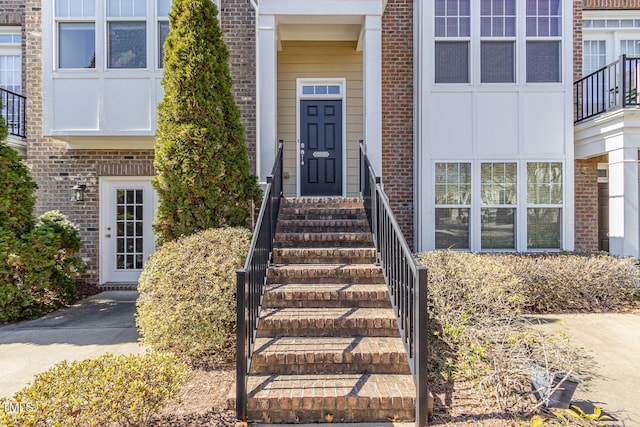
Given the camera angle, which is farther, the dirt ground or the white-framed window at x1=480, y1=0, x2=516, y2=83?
the white-framed window at x1=480, y1=0, x2=516, y2=83

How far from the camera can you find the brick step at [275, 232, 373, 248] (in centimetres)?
521

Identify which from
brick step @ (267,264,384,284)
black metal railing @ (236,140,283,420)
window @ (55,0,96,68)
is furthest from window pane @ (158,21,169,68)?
brick step @ (267,264,384,284)

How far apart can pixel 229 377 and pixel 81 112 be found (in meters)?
5.90

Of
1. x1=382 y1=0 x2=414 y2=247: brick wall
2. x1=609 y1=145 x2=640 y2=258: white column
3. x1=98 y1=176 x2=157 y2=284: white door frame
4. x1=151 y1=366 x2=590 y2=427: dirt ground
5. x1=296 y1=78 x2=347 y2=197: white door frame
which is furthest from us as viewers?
x1=296 y1=78 x2=347 y2=197: white door frame

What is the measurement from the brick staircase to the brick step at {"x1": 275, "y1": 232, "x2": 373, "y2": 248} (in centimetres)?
1

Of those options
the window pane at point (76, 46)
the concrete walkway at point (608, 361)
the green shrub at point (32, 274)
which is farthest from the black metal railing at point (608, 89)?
the green shrub at point (32, 274)

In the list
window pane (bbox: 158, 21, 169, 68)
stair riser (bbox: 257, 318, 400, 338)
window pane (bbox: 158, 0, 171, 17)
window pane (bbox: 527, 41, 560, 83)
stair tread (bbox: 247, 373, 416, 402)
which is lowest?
stair tread (bbox: 247, 373, 416, 402)

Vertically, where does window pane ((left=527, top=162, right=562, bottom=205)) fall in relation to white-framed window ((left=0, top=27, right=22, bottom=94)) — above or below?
below

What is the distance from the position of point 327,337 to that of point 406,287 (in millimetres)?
980

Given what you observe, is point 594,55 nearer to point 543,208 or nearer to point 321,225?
point 543,208

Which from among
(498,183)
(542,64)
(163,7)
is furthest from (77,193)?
(542,64)

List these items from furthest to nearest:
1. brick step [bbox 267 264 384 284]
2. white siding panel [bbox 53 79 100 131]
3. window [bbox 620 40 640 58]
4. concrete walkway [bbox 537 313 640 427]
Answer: window [bbox 620 40 640 58] < white siding panel [bbox 53 79 100 131] < brick step [bbox 267 264 384 284] < concrete walkway [bbox 537 313 640 427]

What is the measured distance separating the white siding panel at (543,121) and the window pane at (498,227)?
1.25 metres

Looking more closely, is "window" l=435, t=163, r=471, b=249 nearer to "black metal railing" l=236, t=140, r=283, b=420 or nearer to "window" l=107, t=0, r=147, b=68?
"black metal railing" l=236, t=140, r=283, b=420
